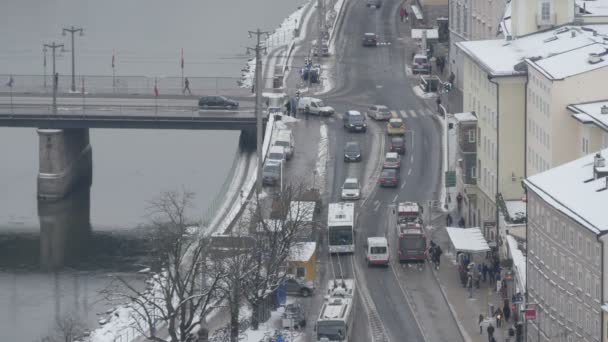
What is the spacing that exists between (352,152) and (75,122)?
19.4m

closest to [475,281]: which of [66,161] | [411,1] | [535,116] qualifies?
[535,116]

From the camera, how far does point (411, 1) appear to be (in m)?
177

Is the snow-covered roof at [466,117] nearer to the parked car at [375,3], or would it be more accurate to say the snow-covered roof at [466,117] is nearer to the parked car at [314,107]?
the parked car at [314,107]

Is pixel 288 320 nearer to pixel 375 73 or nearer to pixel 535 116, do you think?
pixel 535 116

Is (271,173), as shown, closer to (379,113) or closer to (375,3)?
(379,113)

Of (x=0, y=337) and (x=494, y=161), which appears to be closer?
(x=0, y=337)

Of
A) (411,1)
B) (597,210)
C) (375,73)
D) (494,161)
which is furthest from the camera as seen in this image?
(411,1)

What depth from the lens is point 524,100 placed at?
9662 centimetres

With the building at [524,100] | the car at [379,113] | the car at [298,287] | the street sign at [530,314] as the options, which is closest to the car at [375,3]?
the car at [379,113]

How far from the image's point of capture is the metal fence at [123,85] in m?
136

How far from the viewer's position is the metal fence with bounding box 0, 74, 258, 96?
135750mm

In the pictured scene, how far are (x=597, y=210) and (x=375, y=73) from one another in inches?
2708

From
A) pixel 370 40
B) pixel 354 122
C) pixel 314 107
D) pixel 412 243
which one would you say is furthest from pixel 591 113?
pixel 370 40

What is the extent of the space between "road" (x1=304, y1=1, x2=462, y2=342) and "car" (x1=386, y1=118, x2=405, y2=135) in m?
0.67
